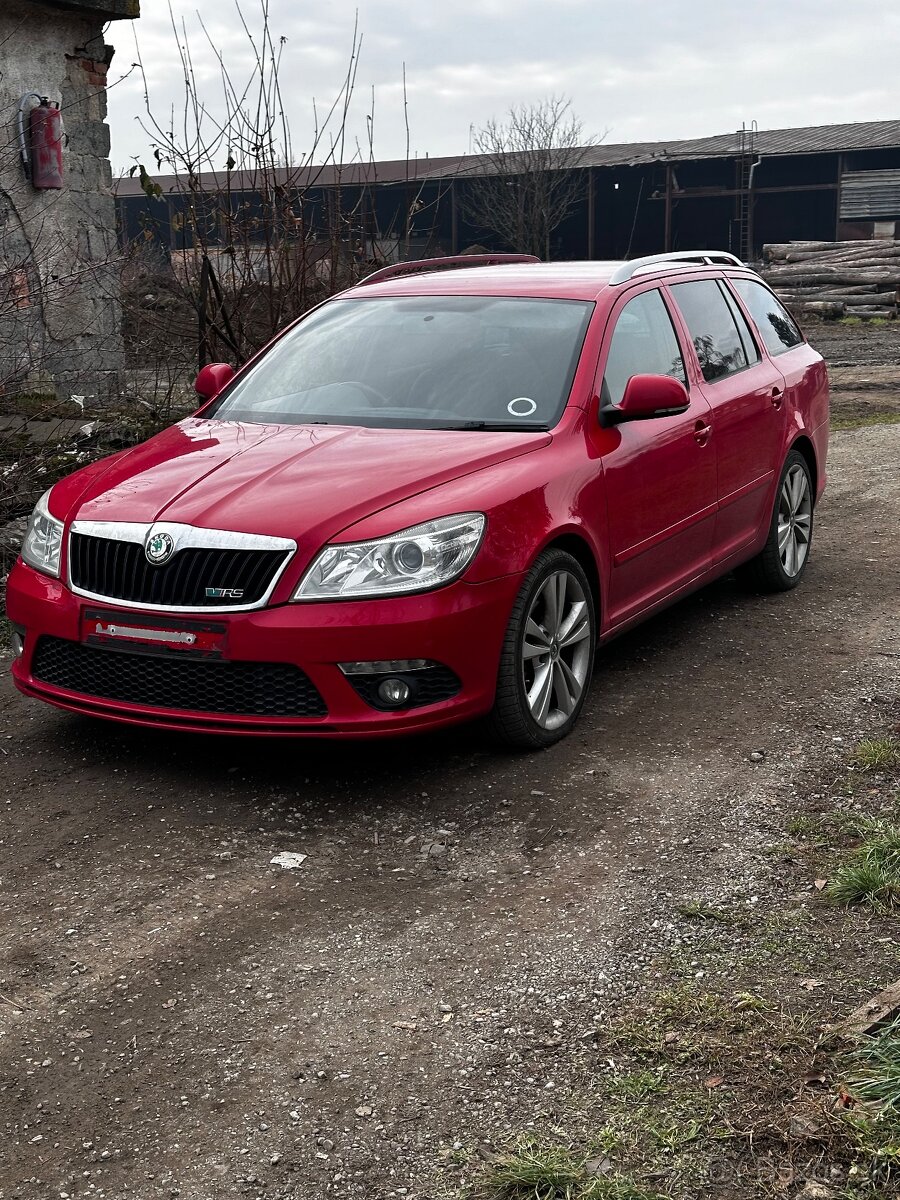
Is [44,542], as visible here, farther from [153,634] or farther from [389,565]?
[389,565]

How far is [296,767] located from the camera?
4.95 metres

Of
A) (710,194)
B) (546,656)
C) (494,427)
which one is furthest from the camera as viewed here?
(710,194)

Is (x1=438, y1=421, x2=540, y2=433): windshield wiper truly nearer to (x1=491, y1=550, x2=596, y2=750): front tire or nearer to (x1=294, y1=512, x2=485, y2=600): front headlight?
(x1=491, y1=550, x2=596, y2=750): front tire

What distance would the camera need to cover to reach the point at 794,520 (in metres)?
7.47

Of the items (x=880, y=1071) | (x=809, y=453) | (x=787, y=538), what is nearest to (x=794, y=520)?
(x=787, y=538)

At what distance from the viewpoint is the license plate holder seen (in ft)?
14.8

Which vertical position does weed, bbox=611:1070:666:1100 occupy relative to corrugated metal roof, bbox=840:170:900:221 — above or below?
below

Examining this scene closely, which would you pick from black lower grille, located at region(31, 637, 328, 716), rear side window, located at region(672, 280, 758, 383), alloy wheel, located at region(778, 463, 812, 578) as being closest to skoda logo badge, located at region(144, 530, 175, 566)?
black lower grille, located at region(31, 637, 328, 716)

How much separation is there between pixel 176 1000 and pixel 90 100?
35.1 feet

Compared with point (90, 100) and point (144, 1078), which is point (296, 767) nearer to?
point (144, 1078)

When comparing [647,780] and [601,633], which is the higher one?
[601,633]

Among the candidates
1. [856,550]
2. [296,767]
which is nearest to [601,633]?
[296,767]

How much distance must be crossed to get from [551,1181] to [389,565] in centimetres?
227

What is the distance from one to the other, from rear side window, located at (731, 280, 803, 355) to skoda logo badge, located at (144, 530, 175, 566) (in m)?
3.84
